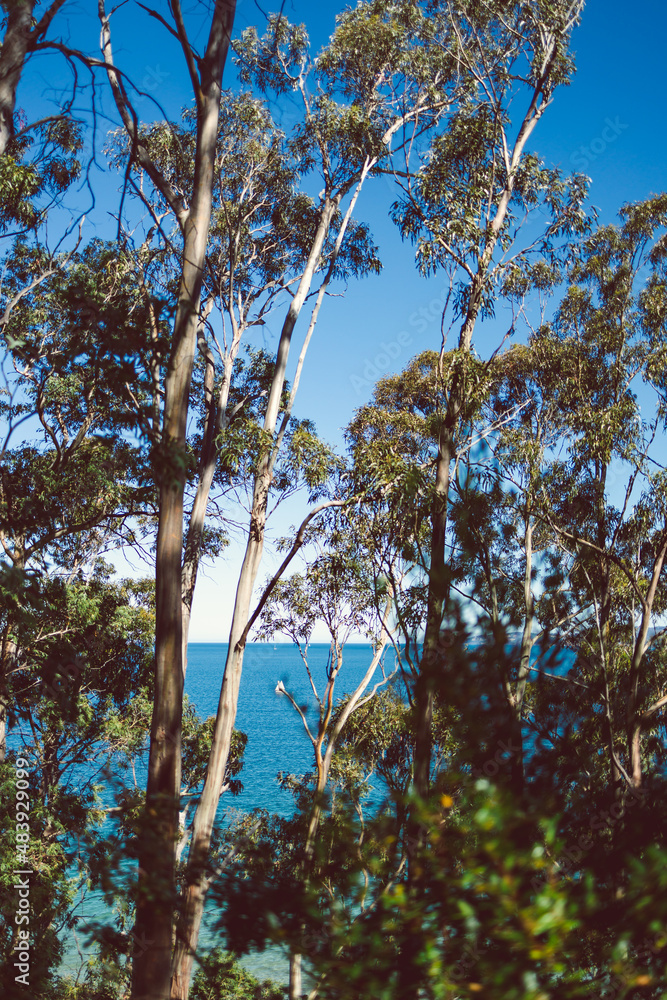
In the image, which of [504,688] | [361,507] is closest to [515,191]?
[361,507]

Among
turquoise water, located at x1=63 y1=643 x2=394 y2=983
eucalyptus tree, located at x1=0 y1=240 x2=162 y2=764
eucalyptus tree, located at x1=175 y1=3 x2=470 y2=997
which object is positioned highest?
eucalyptus tree, located at x1=175 y1=3 x2=470 y2=997

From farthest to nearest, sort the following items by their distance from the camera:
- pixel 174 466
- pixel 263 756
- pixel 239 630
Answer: pixel 263 756
pixel 239 630
pixel 174 466

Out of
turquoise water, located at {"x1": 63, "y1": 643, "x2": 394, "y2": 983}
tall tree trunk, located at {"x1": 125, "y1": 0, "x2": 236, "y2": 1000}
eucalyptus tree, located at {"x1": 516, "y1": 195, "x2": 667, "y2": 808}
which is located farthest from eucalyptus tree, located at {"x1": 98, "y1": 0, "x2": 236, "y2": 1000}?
eucalyptus tree, located at {"x1": 516, "y1": 195, "x2": 667, "y2": 808}

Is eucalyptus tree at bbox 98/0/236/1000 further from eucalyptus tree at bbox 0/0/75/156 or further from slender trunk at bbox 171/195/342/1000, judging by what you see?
slender trunk at bbox 171/195/342/1000

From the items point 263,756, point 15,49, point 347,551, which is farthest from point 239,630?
point 263,756

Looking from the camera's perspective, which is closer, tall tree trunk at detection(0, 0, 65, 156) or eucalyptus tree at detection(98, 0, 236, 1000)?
eucalyptus tree at detection(98, 0, 236, 1000)

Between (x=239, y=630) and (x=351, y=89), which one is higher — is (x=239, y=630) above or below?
below

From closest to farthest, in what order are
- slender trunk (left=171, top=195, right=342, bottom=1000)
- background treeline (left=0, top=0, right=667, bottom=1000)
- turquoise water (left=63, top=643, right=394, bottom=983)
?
background treeline (left=0, top=0, right=667, bottom=1000), slender trunk (left=171, top=195, right=342, bottom=1000), turquoise water (left=63, top=643, right=394, bottom=983)

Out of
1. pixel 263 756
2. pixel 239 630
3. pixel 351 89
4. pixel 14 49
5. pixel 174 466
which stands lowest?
pixel 263 756

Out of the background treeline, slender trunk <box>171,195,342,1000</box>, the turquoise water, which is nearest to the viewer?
the background treeline

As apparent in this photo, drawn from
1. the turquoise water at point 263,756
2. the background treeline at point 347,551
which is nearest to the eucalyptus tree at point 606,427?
the background treeline at point 347,551

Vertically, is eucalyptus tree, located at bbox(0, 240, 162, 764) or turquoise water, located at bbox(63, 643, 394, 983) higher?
eucalyptus tree, located at bbox(0, 240, 162, 764)

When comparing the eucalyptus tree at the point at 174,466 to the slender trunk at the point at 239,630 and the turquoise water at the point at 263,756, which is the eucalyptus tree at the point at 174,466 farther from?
the slender trunk at the point at 239,630

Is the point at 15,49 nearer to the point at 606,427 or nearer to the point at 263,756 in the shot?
the point at 606,427
